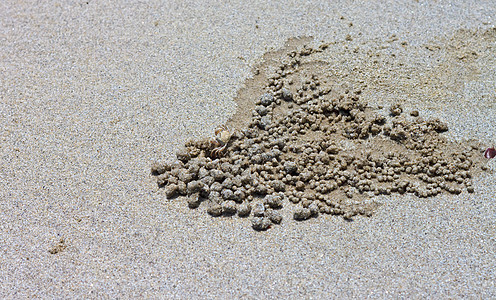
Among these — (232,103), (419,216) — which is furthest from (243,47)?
(419,216)

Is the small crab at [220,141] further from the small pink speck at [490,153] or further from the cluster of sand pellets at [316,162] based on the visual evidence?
the small pink speck at [490,153]

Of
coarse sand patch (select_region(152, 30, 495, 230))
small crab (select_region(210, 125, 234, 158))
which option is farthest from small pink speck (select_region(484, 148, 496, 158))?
small crab (select_region(210, 125, 234, 158))

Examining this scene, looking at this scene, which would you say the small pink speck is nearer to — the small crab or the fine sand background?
the fine sand background

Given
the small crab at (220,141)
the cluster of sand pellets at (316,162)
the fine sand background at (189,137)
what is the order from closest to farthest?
the fine sand background at (189,137)
the cluster of sand pellets at (316,162)
the small crab at (220,141)

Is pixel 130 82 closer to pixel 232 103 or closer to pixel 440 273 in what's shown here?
pixel 232 103

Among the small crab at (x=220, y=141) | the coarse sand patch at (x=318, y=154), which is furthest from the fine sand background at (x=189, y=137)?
the small crab at (x=220, y=141)
